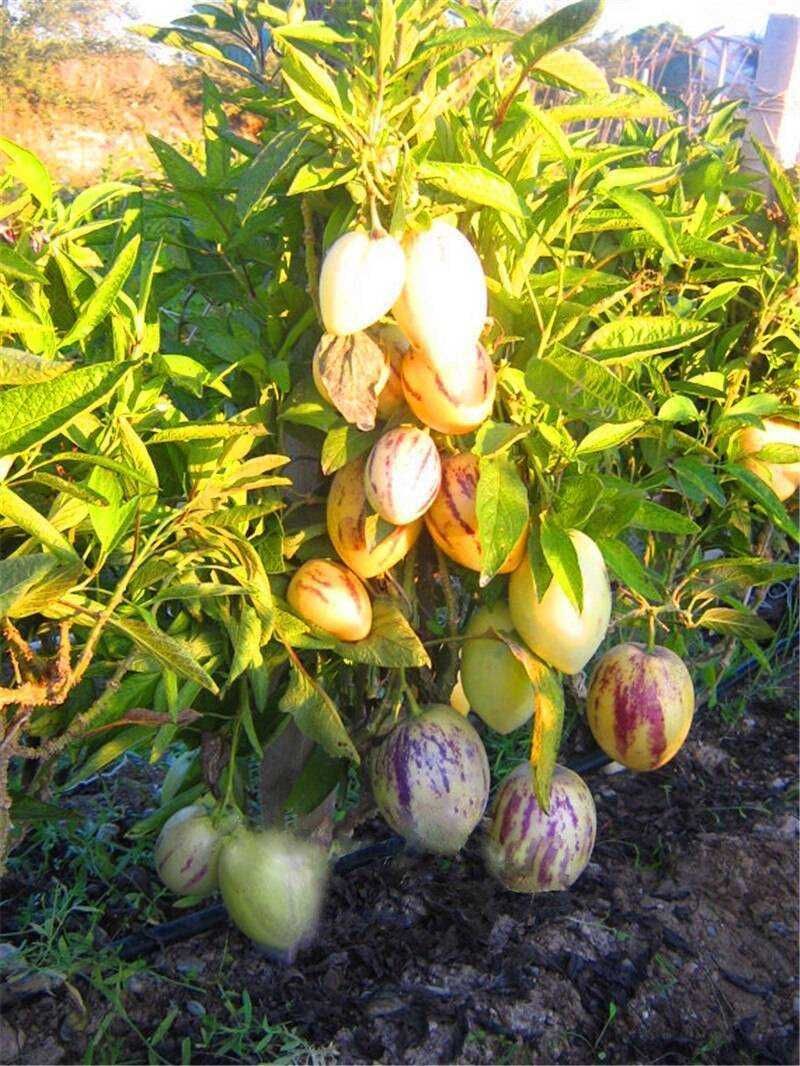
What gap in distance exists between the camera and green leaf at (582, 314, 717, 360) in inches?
35.4

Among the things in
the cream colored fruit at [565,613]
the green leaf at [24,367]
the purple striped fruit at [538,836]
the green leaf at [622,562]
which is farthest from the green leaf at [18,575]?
the purple striped fruit at [538,836]

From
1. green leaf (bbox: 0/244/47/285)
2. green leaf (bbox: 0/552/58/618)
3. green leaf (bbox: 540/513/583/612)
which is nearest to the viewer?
green leaf (bbox: 0/552/58/618)

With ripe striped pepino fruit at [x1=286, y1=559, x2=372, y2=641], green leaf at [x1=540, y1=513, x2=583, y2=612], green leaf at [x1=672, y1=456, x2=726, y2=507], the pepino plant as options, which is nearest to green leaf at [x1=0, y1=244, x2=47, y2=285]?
the pepino plant

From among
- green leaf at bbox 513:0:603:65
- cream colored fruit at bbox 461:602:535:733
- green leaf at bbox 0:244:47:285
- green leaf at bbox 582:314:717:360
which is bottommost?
cream colored fruit at bbox 461:602:535:733

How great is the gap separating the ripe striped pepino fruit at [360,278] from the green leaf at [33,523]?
0.24 m

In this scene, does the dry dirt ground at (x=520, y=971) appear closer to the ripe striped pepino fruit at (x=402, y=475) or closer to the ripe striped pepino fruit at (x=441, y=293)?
the ripe striped pepino fruit at (x=402, y=475)

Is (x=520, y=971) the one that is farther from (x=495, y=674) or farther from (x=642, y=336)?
(x=642, y=336)

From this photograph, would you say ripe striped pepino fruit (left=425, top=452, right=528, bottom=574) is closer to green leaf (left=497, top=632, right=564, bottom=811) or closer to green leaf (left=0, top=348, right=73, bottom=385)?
green leaf (left=497, top=632, right=564, bottom=811)

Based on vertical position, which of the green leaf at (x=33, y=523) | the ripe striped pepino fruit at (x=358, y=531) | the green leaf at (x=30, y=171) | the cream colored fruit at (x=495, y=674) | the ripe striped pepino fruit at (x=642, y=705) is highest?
the green leaf at (x=30, y=171)

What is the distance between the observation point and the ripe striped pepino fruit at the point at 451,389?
819mm

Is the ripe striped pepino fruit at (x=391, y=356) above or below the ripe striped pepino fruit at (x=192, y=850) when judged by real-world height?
above

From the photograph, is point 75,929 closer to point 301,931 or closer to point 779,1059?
point 301,931

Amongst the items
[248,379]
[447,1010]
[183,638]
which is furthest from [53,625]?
[447,1010]

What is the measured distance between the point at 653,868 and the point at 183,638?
97 cm
